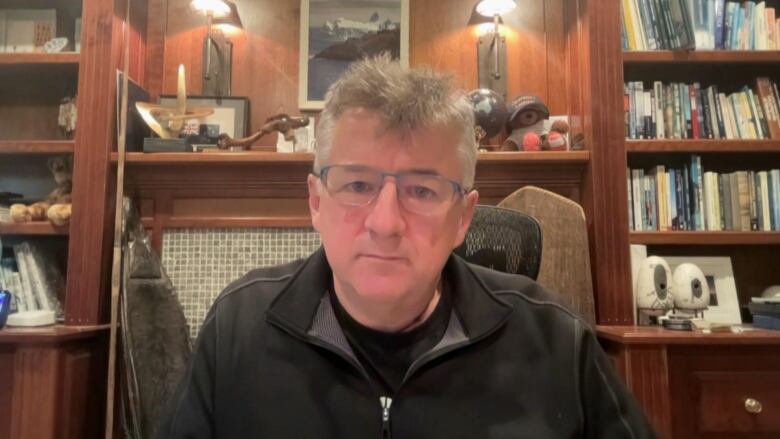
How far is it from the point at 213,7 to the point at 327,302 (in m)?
1.63

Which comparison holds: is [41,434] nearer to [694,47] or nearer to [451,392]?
[451,392]

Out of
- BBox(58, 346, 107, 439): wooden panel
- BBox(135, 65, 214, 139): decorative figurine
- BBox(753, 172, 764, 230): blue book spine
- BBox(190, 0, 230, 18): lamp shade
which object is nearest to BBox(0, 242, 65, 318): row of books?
BBox(58, 346, 107, 439): wooden panel

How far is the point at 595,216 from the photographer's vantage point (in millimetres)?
1775

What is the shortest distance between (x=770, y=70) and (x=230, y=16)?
7.16 feet

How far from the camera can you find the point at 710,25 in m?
1.88

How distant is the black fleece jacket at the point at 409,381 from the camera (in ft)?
2.73

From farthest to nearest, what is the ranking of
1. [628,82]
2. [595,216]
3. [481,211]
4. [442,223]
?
[628,82]
[595,216]
[481,211]
[442,223]

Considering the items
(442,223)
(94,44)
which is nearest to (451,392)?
(442,223)

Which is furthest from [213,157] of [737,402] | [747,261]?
[747,261]

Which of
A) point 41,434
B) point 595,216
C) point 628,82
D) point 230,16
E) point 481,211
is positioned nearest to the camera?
point 481,211

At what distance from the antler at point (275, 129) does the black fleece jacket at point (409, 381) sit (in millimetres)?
1109

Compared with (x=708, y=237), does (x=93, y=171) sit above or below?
above

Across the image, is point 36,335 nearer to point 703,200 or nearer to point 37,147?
point 37,147

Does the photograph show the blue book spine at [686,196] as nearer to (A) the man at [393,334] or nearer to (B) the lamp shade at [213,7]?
(A) the man at [393,334]
